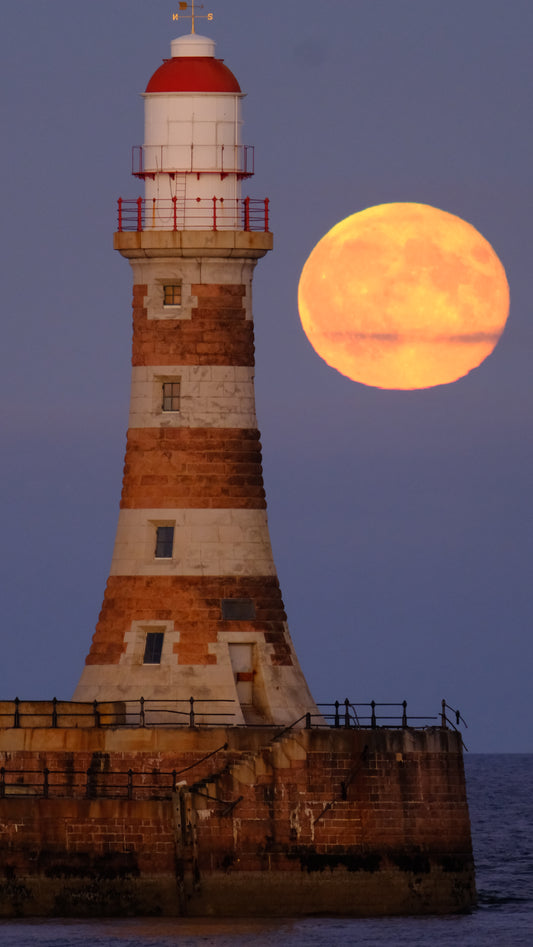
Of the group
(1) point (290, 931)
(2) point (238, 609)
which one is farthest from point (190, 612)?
(1) point (290, 931)

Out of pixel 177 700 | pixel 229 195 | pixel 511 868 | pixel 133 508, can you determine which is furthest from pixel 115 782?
pixel 511 868

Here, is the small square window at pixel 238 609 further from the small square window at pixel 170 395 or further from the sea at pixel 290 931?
the sea at pixel 290 931

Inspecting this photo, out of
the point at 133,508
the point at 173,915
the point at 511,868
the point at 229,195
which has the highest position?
the point at 229,195

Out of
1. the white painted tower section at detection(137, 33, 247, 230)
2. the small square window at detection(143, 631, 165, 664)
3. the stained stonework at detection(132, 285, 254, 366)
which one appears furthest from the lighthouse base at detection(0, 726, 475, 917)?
the white painted tower section at detection(137, 33, 247, 230)

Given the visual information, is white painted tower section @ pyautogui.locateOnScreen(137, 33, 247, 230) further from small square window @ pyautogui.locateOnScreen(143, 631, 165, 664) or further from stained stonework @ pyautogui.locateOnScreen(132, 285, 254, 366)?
small square window @ pyautogui.locateOnScreen(143, 631, 165, 664)

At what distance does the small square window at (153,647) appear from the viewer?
195 ft

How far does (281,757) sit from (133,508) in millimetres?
7527

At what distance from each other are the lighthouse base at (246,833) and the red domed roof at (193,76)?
45.5 feet

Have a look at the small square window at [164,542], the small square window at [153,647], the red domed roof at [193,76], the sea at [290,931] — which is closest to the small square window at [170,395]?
the small square window at [164,542]

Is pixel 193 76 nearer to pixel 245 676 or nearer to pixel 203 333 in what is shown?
pixel 203 333

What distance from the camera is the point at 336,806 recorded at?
183 ft

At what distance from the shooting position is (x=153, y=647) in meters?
59.5

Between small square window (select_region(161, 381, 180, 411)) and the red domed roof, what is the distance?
20.5 ft

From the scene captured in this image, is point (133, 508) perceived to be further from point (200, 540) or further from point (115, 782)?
point (115, 782)
